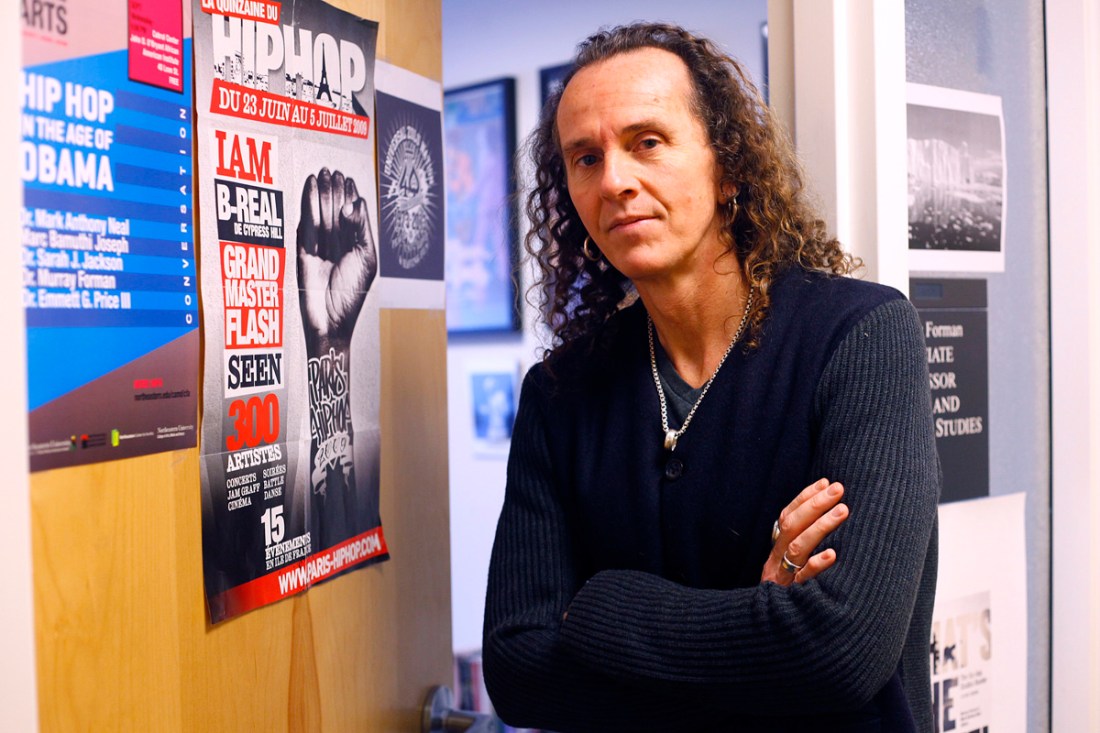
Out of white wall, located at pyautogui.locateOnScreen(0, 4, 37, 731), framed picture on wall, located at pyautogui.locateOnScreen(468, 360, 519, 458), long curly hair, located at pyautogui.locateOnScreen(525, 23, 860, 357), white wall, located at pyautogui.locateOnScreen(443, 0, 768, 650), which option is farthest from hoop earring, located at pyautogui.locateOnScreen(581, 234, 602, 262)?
framed picture on wall, located at pyautogui.locateOnScreen(468, 360, 519, 458)

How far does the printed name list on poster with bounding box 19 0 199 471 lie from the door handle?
0.63 m

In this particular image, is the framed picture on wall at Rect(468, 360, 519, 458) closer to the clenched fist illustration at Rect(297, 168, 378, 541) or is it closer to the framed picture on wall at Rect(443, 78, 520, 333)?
the framed picture on wall at Rect(443, 78, 520, 333)

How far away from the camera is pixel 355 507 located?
1.28 metres

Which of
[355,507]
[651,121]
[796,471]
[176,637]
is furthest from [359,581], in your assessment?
[651,121]

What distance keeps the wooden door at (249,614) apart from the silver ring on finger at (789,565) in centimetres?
54

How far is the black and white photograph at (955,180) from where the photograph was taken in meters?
1.51

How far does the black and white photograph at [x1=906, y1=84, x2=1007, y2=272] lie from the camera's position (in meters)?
1.51

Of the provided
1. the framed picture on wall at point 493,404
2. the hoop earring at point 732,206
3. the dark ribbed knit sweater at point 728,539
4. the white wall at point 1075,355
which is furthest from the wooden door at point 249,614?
the framed picture on wall at point 493,404

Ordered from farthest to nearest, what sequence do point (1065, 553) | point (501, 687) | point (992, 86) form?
point (1065, 553)
point (992, 86)
point (501, 687)

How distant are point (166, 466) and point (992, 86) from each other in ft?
4.70

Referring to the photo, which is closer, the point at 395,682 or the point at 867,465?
the point at 867,465

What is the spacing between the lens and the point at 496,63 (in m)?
3.69

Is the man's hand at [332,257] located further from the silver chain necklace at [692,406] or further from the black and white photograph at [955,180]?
the black and white photograph at [955,180]

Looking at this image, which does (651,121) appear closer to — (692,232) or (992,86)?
(692,232)
